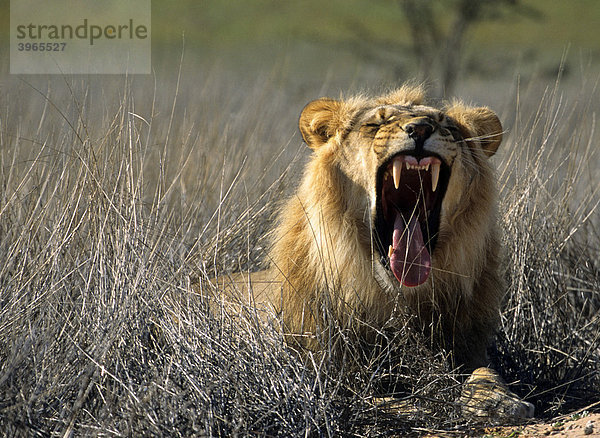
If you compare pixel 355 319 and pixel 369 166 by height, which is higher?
pixel 369 166

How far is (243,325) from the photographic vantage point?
3.45m

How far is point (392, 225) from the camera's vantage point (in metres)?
3.84

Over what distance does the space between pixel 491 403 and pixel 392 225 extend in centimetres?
93

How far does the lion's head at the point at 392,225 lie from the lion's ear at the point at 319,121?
0.06 metres

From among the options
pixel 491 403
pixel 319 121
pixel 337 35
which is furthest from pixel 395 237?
pixel 337 35

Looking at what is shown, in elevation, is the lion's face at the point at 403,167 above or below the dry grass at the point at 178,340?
above

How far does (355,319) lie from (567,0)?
27.5 m

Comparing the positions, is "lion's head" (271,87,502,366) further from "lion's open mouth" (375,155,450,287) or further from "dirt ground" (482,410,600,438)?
"dirt ground" (482,410,600,438)

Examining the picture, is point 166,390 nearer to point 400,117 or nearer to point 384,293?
point 384,293

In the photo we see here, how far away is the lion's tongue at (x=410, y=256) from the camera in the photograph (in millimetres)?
3637

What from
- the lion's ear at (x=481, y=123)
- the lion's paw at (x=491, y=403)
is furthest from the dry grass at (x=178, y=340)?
the lion's ear at (x=481, y=123)

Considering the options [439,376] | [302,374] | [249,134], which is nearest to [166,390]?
[302,374]

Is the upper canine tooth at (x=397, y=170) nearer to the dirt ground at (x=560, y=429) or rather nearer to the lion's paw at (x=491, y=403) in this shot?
the lion's paw at (x=491, y=403)

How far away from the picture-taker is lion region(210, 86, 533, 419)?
143 inches
